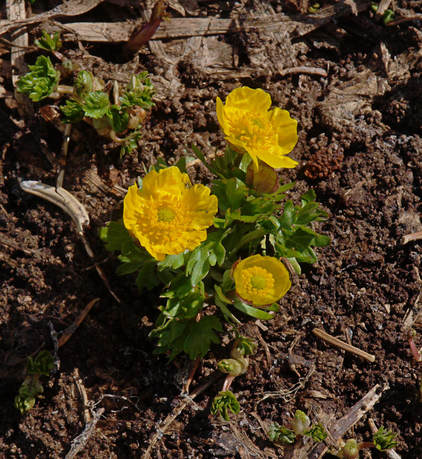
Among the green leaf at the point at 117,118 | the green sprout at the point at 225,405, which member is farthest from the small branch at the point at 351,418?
the green leaf at the point at 117,118

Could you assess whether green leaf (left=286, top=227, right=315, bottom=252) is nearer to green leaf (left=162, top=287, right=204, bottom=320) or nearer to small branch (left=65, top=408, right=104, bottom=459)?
green leaf (left=162, top=287, right=204, bottom=320)

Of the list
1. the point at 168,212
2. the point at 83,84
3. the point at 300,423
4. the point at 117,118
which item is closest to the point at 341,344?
the point at 300,423

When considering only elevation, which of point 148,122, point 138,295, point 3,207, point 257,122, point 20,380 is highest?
point 257,122

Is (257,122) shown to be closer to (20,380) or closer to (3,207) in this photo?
(3,207)

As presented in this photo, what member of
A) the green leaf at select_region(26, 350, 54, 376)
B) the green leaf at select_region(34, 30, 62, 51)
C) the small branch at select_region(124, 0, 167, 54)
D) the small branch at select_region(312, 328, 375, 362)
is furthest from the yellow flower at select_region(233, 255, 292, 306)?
the green leaf at select_region(34, 30, 62, 51)

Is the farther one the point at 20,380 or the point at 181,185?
the point at 20,380

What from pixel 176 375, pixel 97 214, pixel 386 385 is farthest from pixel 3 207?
pixel 386 385
